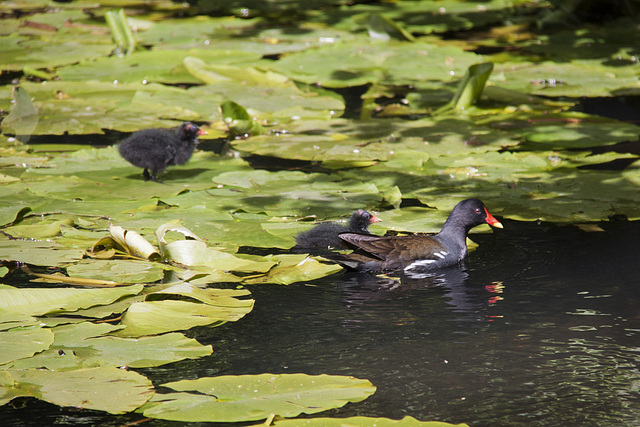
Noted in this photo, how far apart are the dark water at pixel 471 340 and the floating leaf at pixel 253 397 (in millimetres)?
79

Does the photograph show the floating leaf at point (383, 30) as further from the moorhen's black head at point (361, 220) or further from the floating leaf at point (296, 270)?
the floating leaf at point (296, 270)

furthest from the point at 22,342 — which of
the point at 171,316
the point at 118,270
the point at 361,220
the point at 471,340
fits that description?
the point at 361,220

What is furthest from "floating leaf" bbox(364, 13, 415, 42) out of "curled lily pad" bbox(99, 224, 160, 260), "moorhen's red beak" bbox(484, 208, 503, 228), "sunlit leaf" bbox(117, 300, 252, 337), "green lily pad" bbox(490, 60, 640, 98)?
"sunlit leaf" bbox(117, 300, 252, 337)

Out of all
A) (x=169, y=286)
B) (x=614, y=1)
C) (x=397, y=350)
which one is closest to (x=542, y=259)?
(x=397, y=350)

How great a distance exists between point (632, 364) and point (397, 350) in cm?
109

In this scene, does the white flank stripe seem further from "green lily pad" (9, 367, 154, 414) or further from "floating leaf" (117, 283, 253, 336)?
"green lily pad" (9, 367, 154, 414)

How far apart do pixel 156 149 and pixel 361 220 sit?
80.4 inches

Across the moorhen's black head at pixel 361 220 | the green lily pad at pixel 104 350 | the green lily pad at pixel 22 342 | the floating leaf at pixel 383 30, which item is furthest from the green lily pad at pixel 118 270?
the floating leaf at pixel 383 30

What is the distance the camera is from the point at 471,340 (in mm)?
3867

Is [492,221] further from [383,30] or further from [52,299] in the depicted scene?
[383,30]

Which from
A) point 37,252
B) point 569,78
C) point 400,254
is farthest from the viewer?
point 569,78

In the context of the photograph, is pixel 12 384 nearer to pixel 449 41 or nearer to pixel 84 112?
pixel 84 112

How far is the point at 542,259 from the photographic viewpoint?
16.2 ft

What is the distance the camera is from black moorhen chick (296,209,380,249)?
5051 mm
